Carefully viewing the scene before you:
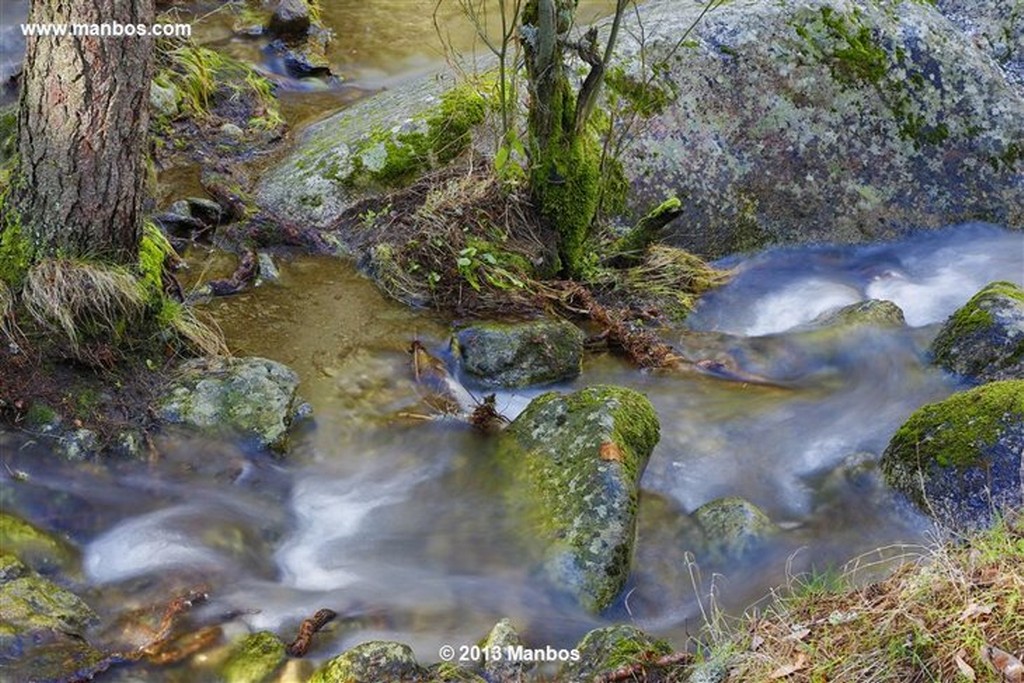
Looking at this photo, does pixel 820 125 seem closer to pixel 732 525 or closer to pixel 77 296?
pixel 732 525

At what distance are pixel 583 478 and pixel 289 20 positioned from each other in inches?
292

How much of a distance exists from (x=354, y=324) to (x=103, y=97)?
224 cm

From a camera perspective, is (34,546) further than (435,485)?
No

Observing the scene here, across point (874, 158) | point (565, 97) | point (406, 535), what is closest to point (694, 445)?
point (406, 535)

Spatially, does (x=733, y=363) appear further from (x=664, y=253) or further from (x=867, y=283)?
(x=867, y=283)

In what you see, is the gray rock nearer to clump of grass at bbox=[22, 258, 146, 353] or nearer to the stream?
the stream

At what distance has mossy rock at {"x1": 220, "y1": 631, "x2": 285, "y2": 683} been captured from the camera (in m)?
3.94

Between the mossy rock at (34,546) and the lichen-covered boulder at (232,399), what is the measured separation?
0.91 m

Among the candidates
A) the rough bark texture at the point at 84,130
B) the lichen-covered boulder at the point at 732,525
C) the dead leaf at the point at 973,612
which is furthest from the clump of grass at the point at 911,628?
the rough bark texture at the point at 84,130

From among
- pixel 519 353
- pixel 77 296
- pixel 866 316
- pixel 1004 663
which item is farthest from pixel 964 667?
pixel 77 296

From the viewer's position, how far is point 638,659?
3.78 metres

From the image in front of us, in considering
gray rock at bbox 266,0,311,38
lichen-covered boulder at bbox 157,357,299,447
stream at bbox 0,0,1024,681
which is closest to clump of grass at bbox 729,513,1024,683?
stream at bbox 0,0,1024,681

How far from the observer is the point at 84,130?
4.79 meters

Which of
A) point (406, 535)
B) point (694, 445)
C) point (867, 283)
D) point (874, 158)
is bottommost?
point (406, 535)
